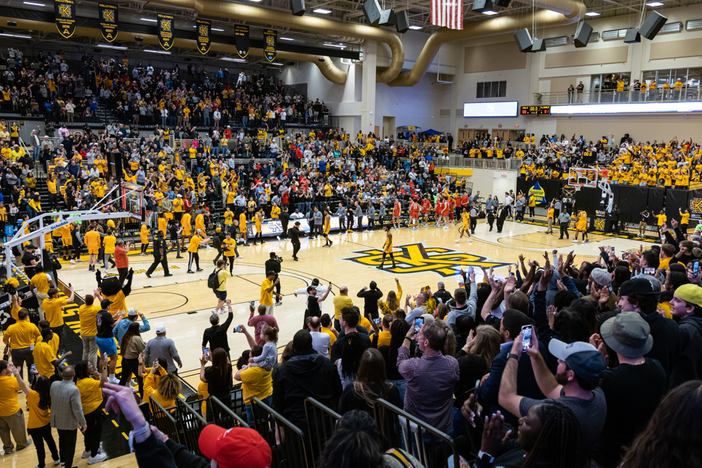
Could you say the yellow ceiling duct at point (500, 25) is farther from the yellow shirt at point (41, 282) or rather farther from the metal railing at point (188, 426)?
the metal railing at point (188, 426)

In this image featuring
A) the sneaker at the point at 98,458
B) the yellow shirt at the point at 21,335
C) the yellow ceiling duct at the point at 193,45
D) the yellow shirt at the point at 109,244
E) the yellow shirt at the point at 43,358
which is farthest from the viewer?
the yellow ceiling duct at the point at 193,45

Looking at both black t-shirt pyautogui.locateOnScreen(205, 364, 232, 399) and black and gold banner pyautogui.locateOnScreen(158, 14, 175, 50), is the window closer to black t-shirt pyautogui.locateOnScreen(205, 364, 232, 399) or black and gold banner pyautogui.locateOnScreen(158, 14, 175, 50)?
black and gold banner pyautogui.locateOnScreen(158, 14, 175, 50)

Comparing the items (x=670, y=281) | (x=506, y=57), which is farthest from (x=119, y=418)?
(x=506, y=57)

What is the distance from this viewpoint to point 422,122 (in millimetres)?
42188

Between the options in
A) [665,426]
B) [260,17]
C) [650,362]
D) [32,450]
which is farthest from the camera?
[260,17]

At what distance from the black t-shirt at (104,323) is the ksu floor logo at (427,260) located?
1023 centimetres

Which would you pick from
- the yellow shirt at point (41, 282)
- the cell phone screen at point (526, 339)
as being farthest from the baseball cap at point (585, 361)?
the yellow shirt at point (41, 282)

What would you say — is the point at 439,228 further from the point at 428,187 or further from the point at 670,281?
the point at 670,281

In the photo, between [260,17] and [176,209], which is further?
[260,17]

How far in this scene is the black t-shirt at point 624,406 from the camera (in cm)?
315

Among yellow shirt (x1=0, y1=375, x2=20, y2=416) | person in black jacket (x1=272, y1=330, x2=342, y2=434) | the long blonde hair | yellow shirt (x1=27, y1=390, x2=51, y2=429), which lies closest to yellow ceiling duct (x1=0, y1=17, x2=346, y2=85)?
yellow shirt (x1=0, y1=375, x2=20, y2=416)

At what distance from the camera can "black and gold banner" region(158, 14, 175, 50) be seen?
23.2 m

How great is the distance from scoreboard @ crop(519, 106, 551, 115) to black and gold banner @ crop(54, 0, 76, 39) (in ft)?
92.0

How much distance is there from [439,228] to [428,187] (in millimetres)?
5995
